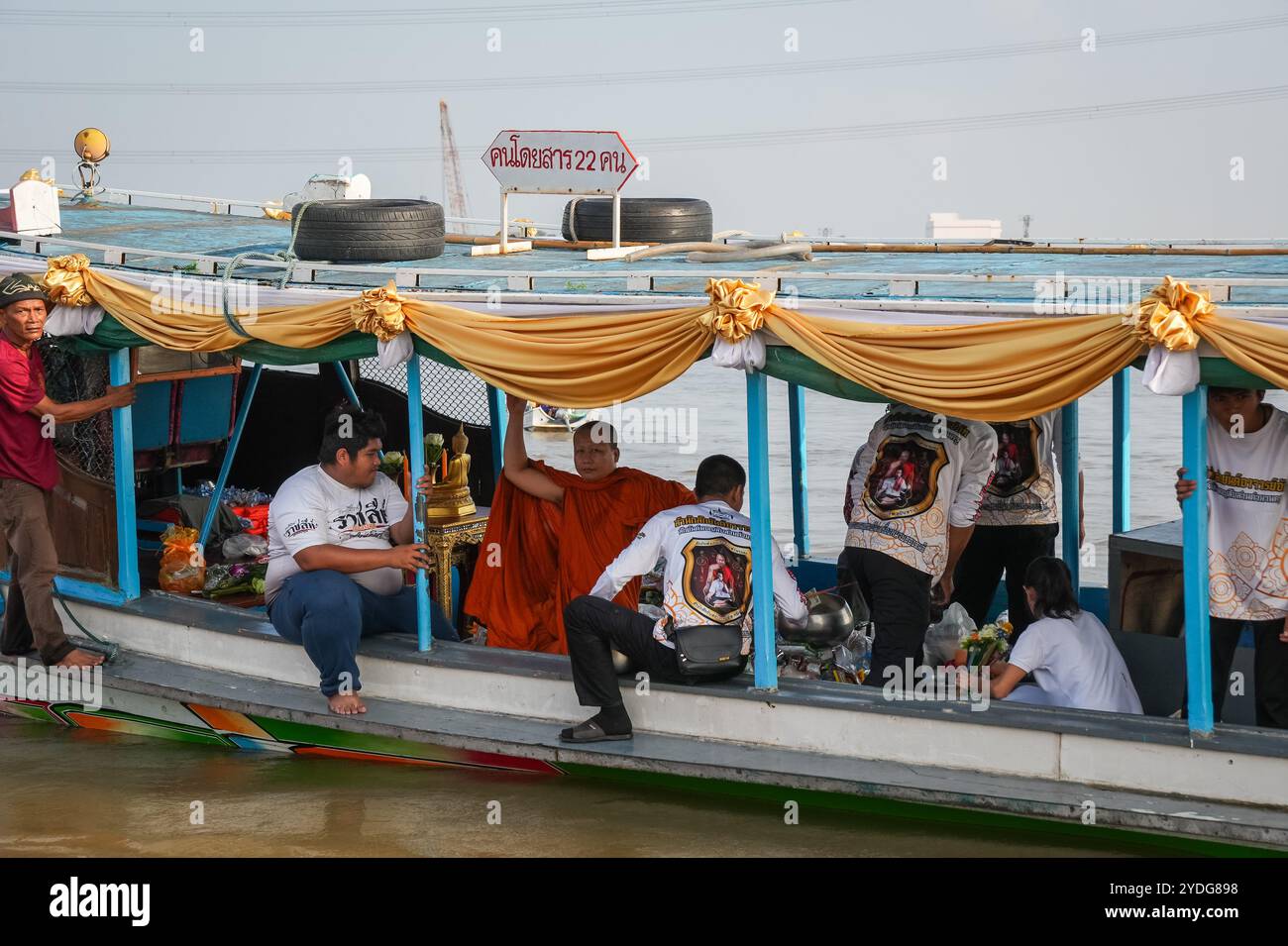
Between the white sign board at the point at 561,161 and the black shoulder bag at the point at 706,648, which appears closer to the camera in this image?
the black shoulder bag at the point at 706,648

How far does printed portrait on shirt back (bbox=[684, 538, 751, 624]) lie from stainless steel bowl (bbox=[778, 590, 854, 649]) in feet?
3.23

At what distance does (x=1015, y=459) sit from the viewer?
693cm

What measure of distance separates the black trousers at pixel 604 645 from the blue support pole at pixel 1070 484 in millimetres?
2463

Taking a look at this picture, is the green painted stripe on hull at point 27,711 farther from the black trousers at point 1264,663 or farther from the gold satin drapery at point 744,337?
the black trousers at point 1264,663

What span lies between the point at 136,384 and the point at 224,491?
1.39 meters

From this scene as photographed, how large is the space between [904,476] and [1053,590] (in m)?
0.76

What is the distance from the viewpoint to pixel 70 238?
824 centimetres

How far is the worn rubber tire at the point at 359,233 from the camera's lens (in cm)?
714

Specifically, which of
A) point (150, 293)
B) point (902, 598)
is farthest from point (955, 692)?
point (150, 293)

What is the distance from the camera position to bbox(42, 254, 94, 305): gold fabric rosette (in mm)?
6996

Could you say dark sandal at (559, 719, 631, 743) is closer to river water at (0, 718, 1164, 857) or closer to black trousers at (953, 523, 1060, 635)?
river water at (0, 718, 1164, 857)

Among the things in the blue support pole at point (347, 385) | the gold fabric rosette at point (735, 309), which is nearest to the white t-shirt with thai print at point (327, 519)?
the gold fabric rosette at point (735, 309)

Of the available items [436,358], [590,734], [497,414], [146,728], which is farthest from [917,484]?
→ [146,728]
